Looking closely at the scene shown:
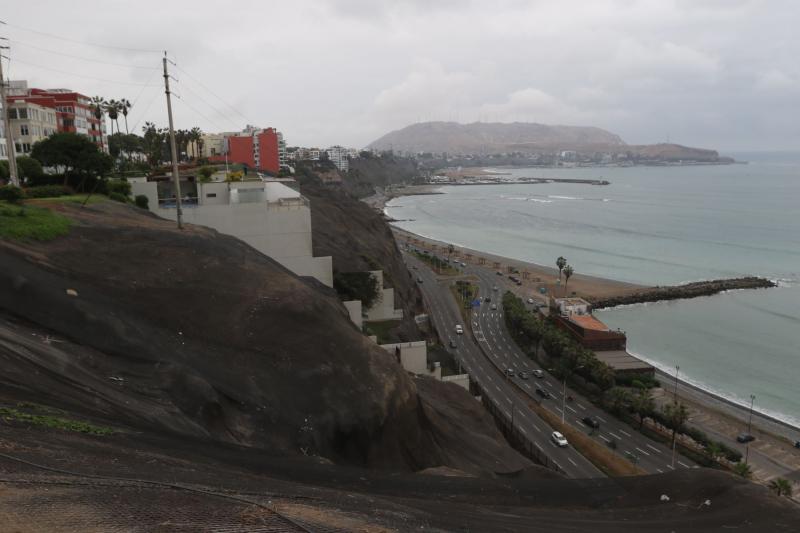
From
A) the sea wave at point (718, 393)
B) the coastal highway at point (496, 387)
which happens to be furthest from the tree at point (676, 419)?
the sea wave at point (718, 393)

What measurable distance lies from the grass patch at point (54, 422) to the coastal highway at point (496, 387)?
2319cm

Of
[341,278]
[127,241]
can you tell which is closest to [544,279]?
[341,278]

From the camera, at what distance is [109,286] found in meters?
15.2

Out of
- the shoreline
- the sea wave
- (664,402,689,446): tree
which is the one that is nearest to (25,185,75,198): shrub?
(664,402,689,446): tree

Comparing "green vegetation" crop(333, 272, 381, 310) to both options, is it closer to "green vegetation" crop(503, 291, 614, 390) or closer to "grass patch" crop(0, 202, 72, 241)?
"green vegetation" crop(503, 291, 614, 390)

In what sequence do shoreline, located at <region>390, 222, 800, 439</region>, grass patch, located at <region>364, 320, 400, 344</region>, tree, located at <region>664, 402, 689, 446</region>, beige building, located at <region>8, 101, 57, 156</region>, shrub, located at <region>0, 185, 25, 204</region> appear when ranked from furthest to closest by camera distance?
1. beige building, located at <region>8, 101, 57, 156</region>
2. shoreline, located at <region>390, 222, 800, 439</region>
3. grass patch, located at <region>364, 320, 400, 344</region>
4. tree, located at <region>664, 402, 689, 446</region>
5. shrub, located at <region>0, 185, 25, 204</region>

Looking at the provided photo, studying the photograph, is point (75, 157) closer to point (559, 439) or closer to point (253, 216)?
point (253, 216)

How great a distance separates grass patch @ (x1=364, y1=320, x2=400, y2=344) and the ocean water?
81.9 ft

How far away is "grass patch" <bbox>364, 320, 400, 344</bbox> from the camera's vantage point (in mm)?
31469

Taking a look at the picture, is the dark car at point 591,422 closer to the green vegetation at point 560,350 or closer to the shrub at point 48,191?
the green vegetation at point 560,350

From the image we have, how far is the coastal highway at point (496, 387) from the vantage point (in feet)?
95.3

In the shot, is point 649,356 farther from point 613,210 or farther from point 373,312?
point 613,210

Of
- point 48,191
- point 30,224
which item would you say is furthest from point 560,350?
point 30,224

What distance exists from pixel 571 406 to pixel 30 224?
102 ft
